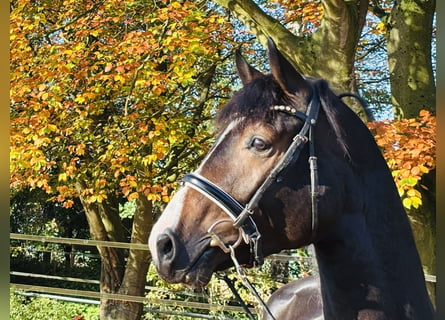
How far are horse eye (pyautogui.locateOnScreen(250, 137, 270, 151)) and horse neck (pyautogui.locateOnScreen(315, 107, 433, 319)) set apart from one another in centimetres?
28

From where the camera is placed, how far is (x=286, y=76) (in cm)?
162

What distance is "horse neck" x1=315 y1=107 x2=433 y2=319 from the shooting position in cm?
157

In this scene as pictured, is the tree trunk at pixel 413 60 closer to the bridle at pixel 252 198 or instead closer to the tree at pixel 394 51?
the tree at pixel 394 51

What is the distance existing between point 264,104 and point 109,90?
4.79 metres

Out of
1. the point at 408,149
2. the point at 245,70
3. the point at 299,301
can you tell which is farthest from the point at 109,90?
the point at 245,70

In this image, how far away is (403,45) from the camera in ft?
15.2

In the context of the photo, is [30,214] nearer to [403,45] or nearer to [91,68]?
[91,68]

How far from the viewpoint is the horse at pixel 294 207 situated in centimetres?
153

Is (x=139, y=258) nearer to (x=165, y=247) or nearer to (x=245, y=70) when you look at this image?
(x=245, y=70)

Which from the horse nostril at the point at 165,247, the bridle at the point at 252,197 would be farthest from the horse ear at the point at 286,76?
the horse nostril at the point at 165,247

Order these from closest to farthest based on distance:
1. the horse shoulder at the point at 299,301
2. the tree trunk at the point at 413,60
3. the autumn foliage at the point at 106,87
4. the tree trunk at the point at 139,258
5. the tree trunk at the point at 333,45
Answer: the horse shoulder at the point at 299,301 < the tree trunk at the point at 333,45 < the tree trunk at the point at 413,60 < the autumn foliage at the point at 106,87 < the tree trunk at the point at 139,258

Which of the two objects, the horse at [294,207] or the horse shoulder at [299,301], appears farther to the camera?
the horse shoulder at [299,301]

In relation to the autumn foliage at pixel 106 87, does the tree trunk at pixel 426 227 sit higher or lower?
lower

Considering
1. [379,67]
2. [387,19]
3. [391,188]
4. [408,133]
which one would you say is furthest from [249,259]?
[379,67]
